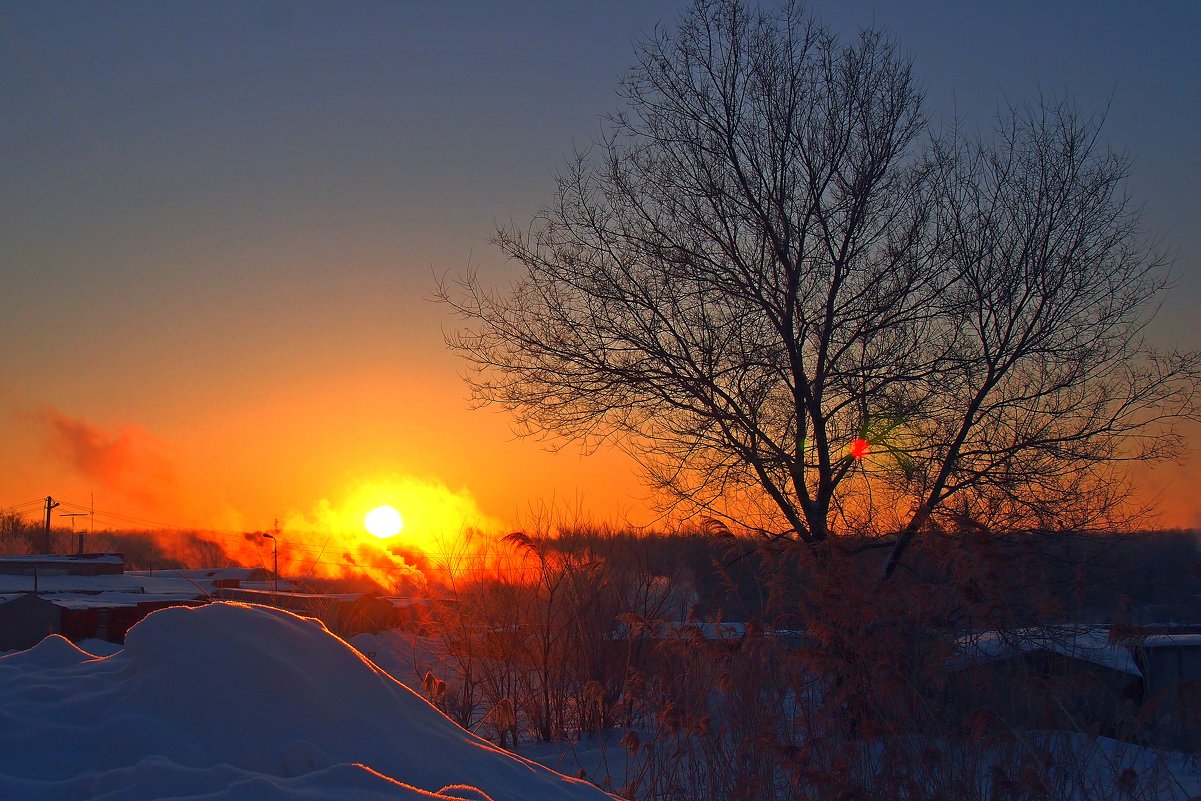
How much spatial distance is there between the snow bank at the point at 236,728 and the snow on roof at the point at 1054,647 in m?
5.05

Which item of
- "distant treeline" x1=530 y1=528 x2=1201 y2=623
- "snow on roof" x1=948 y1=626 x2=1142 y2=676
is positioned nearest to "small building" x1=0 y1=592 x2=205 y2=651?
"distant treeline" x1=530 y1=528 x2=1201 y2=623

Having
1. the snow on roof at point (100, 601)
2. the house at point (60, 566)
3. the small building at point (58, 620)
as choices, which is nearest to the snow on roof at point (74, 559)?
the house at point (60, 566)

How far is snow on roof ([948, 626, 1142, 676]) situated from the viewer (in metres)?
7.89

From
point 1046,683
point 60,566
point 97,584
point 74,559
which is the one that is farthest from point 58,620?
point 1046,683

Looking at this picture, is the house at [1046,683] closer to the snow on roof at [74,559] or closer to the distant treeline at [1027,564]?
the distant treeline at [1027,564]

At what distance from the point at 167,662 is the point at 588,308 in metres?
7.78

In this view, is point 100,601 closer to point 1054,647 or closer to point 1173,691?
point 1054,647

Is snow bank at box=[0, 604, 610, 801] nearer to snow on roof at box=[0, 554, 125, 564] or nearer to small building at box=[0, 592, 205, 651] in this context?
small building at box=[0, 592, 205, 651]

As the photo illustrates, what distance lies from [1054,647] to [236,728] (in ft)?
25.6

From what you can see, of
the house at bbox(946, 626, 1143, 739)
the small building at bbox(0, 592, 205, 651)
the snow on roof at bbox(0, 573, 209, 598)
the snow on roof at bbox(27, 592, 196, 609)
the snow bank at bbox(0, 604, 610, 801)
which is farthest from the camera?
the snow on roof at bbox(0, 573, 209, 598)

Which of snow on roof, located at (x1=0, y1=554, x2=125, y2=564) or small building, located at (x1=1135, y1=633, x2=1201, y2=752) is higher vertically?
snow on roof, located at (x1=0, y1=554, x2=125, y2=564)

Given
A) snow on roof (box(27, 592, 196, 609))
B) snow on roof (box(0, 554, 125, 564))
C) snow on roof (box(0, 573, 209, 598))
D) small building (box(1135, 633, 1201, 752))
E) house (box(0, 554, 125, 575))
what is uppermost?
snow on roof (box(0, 554, 125, 564))

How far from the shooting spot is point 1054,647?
8797 mm

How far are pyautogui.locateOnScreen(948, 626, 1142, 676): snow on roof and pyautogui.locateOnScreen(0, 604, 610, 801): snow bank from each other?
5.05 meters
